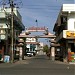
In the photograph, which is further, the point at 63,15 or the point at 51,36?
the point at 51,36

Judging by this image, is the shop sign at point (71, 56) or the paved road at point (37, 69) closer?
the paved road at point (37, 69)

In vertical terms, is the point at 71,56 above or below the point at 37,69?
above

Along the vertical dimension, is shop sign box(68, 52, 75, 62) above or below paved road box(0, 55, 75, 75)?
above

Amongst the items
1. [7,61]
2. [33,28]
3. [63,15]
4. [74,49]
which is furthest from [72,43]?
[33,28]

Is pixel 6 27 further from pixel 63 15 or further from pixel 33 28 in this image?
pixel 33 28

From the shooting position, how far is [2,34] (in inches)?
2489

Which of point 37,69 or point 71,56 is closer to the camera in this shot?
point 37,69

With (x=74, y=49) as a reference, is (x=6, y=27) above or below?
above

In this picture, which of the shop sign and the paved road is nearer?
the paved road

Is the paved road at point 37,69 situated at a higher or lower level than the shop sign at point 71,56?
lower

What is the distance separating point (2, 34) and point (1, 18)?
16.0 feet

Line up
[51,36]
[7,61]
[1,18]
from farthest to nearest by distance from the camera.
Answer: [51,36] < [1,18] < [7,61]

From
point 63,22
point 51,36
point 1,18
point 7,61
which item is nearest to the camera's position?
point 7,61

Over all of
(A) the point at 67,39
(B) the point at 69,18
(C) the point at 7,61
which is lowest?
(C) the point at 7,61
